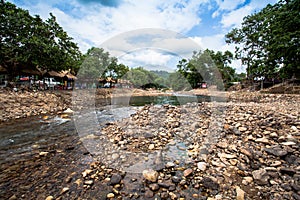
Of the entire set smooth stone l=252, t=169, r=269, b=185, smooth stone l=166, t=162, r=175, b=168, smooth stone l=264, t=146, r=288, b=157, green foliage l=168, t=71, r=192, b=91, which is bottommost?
smooth stone l=166, t=162, r=175, b=168

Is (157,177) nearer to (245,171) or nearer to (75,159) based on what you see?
(245,171)

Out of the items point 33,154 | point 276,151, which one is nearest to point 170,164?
point 276,151

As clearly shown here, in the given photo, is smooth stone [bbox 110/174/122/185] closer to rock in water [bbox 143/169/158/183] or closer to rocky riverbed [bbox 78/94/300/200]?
rocky riverbed [bbox 78/94/300/200]

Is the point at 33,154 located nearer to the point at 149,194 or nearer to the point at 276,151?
the point at 149,194

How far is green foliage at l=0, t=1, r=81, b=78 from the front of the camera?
11.2 m

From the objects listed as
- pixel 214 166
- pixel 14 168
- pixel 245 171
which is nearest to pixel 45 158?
pixel 14 168

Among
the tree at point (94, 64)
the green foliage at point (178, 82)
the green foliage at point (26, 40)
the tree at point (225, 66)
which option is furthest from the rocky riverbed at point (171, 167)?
the green foliage at point (178, 82)

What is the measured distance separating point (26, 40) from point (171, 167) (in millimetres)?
14904

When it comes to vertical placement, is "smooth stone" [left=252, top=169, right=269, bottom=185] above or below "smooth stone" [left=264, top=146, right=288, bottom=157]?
below

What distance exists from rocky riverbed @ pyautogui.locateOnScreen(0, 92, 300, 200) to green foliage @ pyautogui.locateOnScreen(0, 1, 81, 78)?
1172 centimetres

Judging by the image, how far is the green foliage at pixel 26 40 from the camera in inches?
440

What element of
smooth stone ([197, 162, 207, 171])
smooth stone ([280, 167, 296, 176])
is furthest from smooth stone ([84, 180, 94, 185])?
smooth stone ([280, 167, 296, 176])

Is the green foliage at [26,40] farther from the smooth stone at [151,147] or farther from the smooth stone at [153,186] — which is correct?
the smooth stone at [153,186]

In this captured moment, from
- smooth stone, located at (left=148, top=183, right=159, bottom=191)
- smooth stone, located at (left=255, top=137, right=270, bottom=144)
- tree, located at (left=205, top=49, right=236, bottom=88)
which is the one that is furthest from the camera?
tree, located at (left=205, top=49, right=236, bottom=88)
